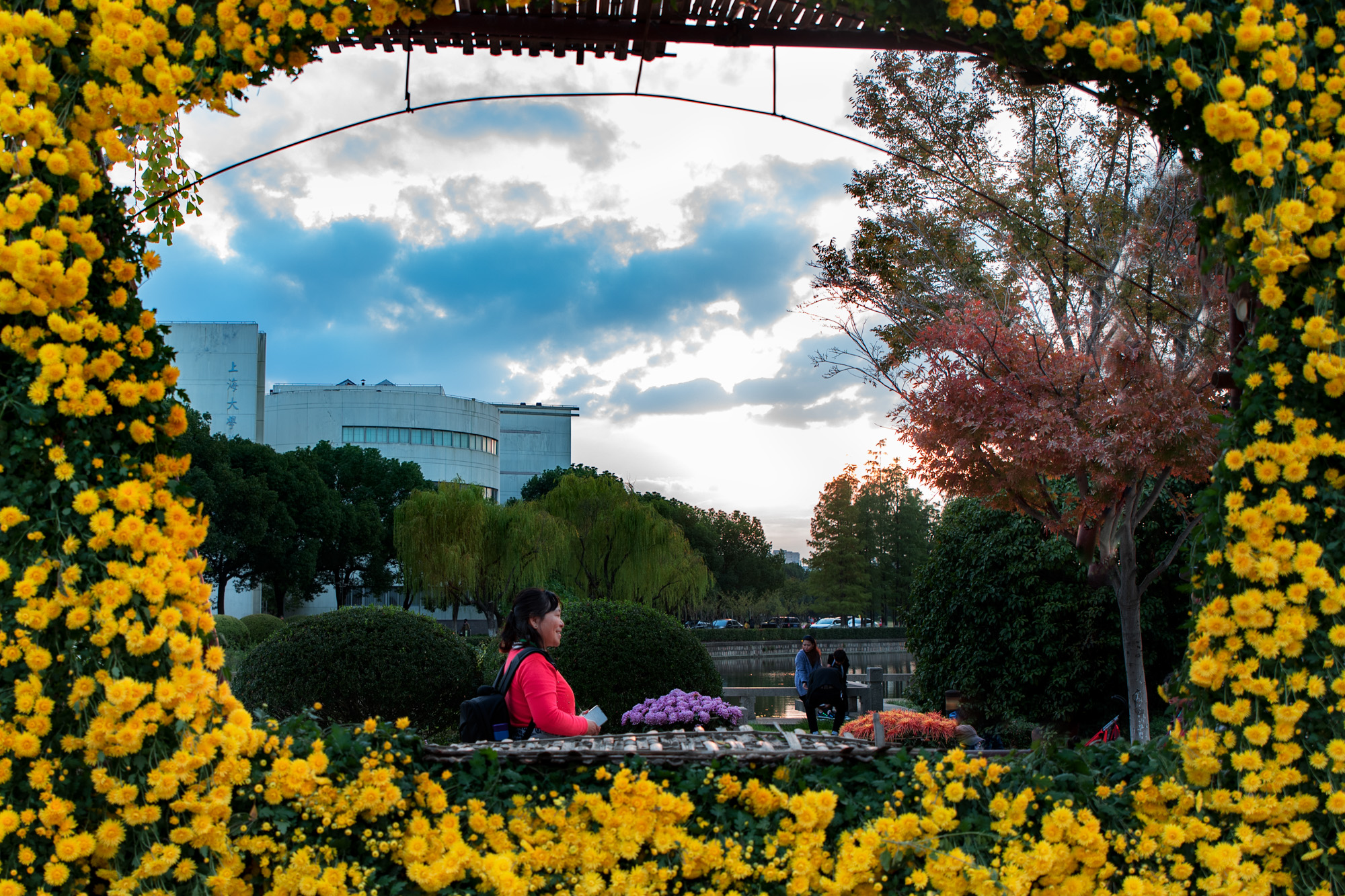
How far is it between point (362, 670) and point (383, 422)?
4530 cm

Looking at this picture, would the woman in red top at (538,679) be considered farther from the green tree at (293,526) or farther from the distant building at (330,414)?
the distant building at (330,414)

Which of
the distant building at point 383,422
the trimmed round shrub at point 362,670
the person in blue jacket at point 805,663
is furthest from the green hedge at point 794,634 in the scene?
the trimmed round shrub at point 362,670

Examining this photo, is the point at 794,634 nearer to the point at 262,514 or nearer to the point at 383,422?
the point at 262,514

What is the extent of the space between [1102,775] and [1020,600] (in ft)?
28.0

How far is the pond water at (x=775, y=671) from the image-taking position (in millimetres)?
17478

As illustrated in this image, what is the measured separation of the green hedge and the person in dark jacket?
24386mm

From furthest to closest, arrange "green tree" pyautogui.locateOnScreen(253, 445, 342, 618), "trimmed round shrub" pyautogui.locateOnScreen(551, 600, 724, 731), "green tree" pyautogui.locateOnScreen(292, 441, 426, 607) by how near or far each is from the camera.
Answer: "green tree" pyautogui.locateOnScreen(292, 441, 426, 607), "green tree" pyautogui.locateOnScreen(253, 445, 342, 618), "trimmed round shrub" pyautogui.locateOnScreen(551, 600, 724, 731)

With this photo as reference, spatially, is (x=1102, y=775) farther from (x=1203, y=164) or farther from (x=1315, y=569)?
(x=1203, y=164)

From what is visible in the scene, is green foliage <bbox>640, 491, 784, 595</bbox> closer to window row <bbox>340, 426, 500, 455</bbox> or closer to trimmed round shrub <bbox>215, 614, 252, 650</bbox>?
window row <bbox>340, 426, 500, 455</bbox>

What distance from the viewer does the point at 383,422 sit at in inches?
2028

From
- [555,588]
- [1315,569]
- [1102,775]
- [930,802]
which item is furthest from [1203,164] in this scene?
[555,588]

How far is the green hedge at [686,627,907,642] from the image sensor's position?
3600 centimetres

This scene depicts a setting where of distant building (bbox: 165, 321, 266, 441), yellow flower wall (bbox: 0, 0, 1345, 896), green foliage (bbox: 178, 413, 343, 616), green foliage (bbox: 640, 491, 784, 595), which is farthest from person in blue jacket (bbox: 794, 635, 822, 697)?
distant building (bbox: 165, 321, 266, 441)

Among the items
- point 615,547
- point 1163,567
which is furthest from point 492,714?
point 615,547
